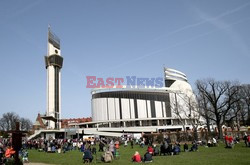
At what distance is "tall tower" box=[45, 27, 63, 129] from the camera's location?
90.9 meters

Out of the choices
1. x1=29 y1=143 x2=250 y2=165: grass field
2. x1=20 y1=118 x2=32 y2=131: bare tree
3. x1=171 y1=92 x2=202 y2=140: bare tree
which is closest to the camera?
x1=29 y1=143 x2=250 y2=165: grass field

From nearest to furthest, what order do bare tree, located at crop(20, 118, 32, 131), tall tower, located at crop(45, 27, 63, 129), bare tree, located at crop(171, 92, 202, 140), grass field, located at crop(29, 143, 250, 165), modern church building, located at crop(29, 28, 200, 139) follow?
grass field, located at crop(29, 143, 250, 165) → bare tree, located at crop(171, 92, 202, 140) → tall tower, located at crop(45, 27, 63, 129) → modern church building, located at crop(29, 28, 200, 139) → bare tree, located at crop(20, 118, 32, 131)

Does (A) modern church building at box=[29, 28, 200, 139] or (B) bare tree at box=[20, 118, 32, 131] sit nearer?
(A) modern church building at box=[29, 28, 200, 139]

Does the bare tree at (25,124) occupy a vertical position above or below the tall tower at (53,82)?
below

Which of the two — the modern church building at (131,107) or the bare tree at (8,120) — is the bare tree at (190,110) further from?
the bare tree at (8,120)

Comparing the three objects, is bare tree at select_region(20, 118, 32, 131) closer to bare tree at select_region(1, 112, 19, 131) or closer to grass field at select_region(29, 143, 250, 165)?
bare tree at select_region(1, 112, 19, 131)

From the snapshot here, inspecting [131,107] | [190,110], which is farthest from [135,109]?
[190,110]

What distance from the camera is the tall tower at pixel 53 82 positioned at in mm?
90938

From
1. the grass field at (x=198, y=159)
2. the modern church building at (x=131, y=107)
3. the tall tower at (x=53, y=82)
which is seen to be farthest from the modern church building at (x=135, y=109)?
the grass field at (x=198, y=159)

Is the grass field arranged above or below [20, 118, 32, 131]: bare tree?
below

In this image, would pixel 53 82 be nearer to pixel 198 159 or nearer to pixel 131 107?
pixel 131 107

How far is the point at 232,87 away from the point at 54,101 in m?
62.8

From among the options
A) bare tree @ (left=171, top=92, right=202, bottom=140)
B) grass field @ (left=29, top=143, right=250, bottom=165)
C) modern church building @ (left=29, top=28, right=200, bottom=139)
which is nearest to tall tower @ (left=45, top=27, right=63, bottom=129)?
modern church building @ (left=29, top=28, right=200, bottom=139)

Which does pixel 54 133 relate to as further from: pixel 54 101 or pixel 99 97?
pixel 99 97
